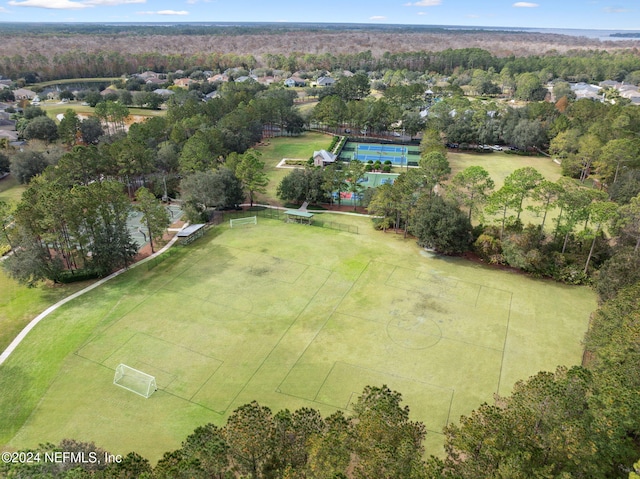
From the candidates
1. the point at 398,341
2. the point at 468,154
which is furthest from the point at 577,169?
the point at 398,341

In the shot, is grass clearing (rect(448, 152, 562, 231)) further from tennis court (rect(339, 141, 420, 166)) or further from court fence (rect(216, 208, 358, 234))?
court fence (rect(216, 208, 358, 234))

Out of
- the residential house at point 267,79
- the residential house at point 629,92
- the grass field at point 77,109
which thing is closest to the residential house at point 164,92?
the grass field at point 77,109

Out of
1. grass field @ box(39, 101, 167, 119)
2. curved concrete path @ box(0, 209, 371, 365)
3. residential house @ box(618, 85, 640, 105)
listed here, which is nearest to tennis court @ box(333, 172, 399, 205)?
curved concrete path @ box(0, 209, 371, 365)

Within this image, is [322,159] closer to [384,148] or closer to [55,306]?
[384,148]

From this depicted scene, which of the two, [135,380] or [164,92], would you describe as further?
[164,92]

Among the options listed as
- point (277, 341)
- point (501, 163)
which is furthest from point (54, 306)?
point (501, 163)

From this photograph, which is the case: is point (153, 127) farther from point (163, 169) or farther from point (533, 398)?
point (533, 398)

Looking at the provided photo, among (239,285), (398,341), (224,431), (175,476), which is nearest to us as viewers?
(175,476)
